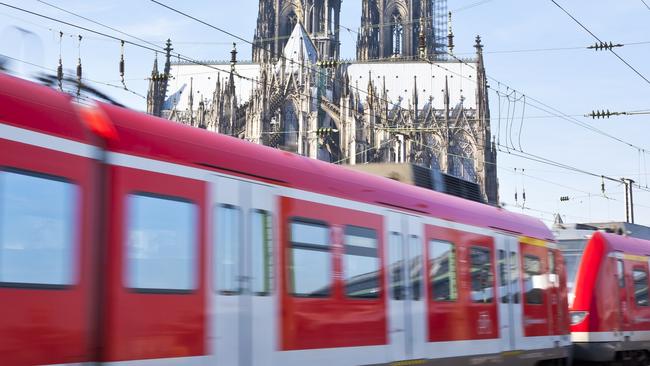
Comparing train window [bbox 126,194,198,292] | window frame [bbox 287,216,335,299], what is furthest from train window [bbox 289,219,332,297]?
train window [bbox 126,194,198,292]

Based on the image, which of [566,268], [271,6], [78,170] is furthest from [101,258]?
[271,6]

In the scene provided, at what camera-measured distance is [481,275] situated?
12.6m

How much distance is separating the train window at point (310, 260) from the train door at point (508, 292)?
4684 mm

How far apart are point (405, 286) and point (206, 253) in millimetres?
3687

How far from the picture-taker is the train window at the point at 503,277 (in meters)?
13.2

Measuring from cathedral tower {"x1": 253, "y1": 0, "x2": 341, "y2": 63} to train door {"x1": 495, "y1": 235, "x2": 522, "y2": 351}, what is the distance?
281ft

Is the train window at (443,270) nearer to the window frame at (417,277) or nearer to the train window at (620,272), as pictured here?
the window frame at (417,277)

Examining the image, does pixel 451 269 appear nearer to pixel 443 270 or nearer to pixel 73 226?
pixel 443 270

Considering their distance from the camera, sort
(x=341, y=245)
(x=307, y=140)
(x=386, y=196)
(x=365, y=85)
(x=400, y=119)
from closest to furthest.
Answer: (x=341, y=245) < (x=386, y=196) < (x=307, y=140) < (x=400, y=119) < (x=365, y=85)

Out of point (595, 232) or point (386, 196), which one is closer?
point (386, 196)

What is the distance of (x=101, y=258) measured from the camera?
6434 mm

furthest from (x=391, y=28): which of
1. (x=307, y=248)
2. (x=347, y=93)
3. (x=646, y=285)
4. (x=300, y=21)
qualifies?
(x=307, y=248)

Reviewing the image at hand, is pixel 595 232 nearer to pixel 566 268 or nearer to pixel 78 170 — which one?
pixel 566 268

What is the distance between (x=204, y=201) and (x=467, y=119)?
85185mm
